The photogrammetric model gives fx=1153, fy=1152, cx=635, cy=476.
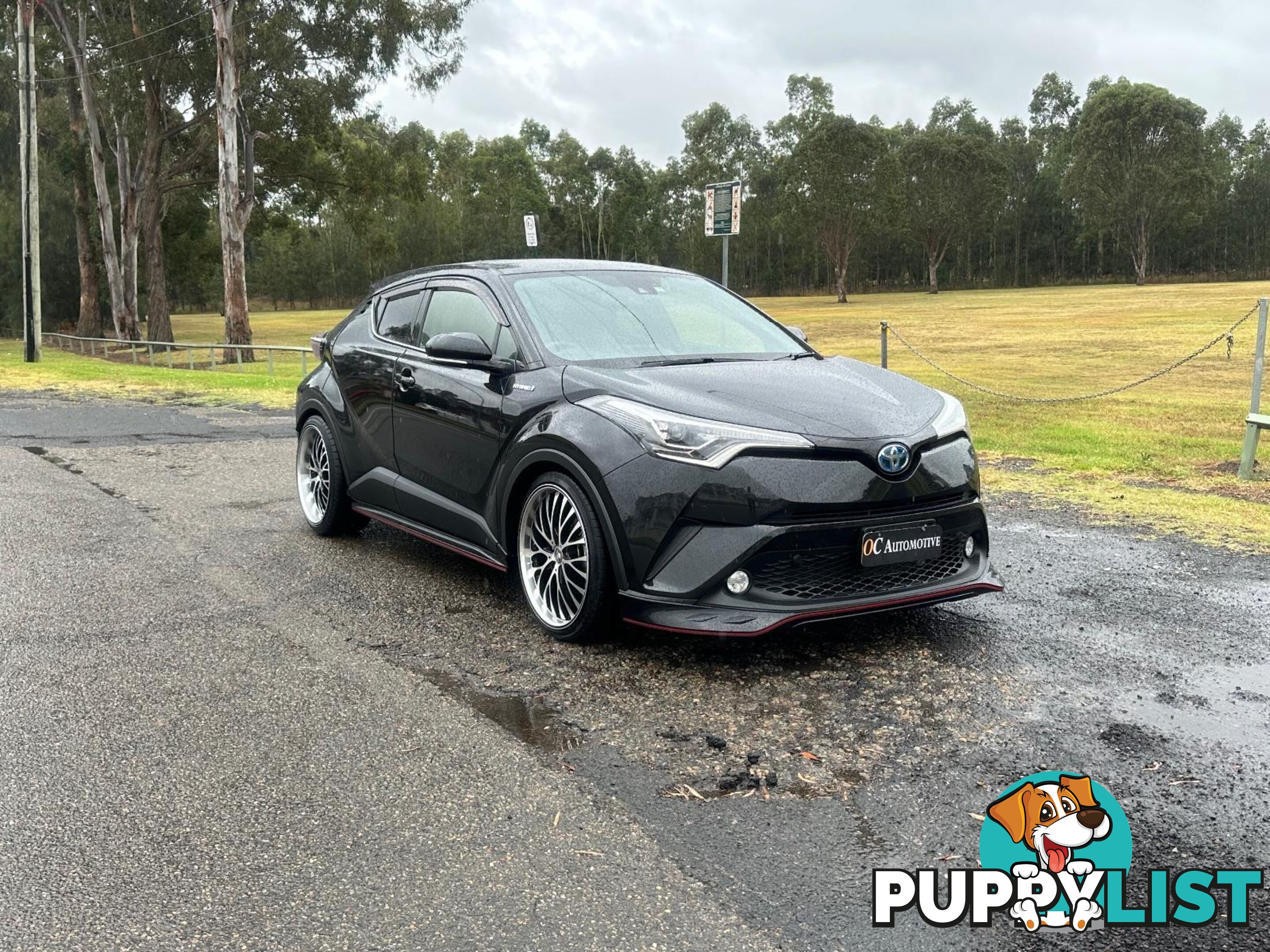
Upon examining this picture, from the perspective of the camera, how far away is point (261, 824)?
11.0 ft

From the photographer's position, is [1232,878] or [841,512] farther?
[841,512]

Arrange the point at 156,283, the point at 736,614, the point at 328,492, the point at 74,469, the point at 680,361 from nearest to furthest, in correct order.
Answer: the point at 736,614 < the point at 680,361 < the point at 328,492 < the point at 74,469 < the point at 156,283

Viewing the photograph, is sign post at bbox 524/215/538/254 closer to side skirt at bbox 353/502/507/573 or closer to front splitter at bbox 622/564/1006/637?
side skirt at bbox 353/502/507/573

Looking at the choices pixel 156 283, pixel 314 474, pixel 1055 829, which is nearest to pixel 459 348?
pixel 314 474

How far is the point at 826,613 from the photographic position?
4.52 meters

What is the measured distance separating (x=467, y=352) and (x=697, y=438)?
1375 millimetres

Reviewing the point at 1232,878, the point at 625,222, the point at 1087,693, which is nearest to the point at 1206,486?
the point at 1087,693

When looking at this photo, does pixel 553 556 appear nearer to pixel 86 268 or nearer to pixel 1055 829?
pixel 1055 829

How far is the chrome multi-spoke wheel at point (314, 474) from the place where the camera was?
7168 mm

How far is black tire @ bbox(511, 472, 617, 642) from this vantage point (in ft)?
15.6

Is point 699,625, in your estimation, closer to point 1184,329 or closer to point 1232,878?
point 1232,878

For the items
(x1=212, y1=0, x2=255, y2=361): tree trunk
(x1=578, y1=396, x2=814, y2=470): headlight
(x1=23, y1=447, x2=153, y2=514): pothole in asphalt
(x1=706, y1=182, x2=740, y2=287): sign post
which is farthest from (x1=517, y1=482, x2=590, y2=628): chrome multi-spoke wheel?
(x1=212, y1=0, x2=255, y2=361): tree trunk

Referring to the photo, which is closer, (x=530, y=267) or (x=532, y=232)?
(x=530, y=267)

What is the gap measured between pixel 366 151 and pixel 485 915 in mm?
35910
